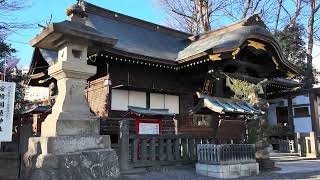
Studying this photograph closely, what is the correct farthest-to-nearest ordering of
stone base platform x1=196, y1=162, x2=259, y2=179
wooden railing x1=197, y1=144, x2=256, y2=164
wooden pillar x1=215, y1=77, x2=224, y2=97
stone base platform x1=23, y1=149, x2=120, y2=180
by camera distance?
wooden pillar x1=215, y1=77, x2=224, y2=97, wooden railing x1=197, y1=144, x2=256, y2=164, stone base platform x1=196, y1=162, x2=259, y2=179, stone base platform x1=23, y1=149, x2=120, y2=180

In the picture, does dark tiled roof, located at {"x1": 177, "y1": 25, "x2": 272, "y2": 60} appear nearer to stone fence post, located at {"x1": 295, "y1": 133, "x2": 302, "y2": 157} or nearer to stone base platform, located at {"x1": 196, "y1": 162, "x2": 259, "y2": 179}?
stone base platform, located at {"x1": 196, "y1": 162, "x2": 259, "y2": 179}

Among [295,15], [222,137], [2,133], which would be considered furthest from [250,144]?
[295,15]

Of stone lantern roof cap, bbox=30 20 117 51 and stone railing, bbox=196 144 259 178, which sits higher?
stone lantern roof cap, bbox=30 20 117 51

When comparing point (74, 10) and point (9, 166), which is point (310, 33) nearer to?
point (74, 10)

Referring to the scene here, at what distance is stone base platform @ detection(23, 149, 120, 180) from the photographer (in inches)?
249

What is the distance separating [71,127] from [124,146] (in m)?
2.67

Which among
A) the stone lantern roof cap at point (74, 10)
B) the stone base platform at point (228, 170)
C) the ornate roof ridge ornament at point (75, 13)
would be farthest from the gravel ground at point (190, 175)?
the stone lantern roof cap at point (74, 10)

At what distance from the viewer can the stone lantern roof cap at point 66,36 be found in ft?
22.5

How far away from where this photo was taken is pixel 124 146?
9.27 meters

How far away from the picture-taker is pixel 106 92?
13008 mm

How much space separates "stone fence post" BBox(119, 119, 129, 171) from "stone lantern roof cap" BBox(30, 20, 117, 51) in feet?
8.82

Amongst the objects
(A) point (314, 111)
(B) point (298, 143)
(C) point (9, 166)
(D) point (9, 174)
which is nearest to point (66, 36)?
(C) point (9, 166)

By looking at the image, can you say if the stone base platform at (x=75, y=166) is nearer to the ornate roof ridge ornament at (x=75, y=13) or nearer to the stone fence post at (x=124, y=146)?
the stone fence post at (x=124, y=146)

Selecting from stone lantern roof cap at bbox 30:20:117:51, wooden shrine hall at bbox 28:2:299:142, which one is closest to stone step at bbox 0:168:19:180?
stone lantern roof cap at bbox 30:20:117:51
